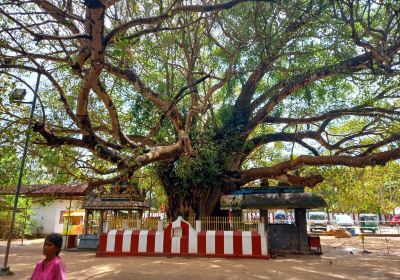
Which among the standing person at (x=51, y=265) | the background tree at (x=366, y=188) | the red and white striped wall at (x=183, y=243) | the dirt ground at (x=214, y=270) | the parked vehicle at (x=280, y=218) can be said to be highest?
the background tree at (x=366, y=188)

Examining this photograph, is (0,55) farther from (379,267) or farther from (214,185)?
(379,267)

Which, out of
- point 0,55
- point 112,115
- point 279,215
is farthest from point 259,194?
point 279,215

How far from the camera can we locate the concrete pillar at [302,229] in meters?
13.1

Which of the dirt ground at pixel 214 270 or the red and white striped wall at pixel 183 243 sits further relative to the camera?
the red and white striped wall at pixel 183 243

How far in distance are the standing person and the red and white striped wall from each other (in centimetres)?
792

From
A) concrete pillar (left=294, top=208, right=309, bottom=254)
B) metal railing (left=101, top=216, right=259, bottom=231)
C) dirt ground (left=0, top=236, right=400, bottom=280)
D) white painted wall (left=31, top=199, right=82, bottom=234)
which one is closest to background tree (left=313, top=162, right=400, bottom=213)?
concrete pillar (left=294, top=208, right=309, bottom=254)

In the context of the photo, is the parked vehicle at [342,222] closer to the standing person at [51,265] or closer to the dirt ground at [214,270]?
the dirt ground at [214,270]

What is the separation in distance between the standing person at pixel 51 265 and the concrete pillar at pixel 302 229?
38.5ft

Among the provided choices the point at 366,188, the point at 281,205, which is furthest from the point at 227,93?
the point at 366,188

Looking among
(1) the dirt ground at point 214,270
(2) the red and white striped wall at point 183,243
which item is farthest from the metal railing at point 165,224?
(1) the dirt ground at point 214,270

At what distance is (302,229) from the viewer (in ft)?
43.6

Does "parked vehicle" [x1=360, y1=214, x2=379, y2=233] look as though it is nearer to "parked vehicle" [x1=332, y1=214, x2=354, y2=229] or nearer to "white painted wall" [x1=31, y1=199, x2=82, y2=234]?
"parked vehicle" [x1=332, y1=214, x2=354, y2=229]

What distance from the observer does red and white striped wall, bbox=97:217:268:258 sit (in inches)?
413

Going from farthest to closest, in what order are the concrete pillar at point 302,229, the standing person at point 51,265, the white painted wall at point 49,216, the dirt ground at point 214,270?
the white painted wall at point 49,216 → the concrete pillar at point 302,229 → the dirt ground at point 214,270 → the standing person at point 51,265
